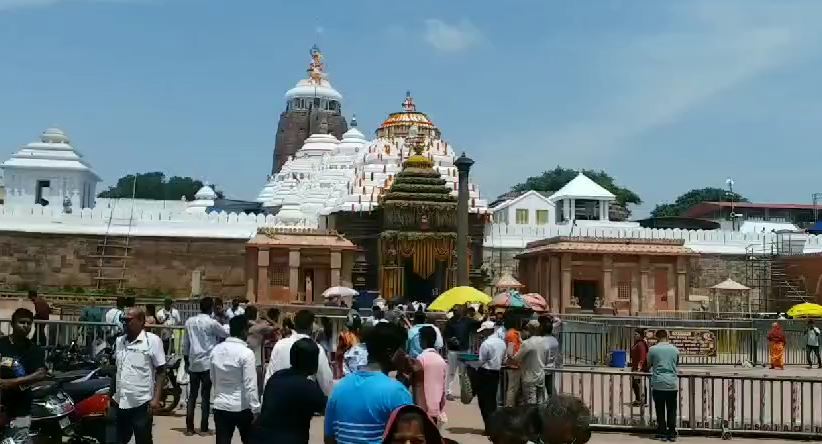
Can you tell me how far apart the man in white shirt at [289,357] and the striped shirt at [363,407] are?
129 cm

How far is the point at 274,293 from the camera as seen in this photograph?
3366 cm

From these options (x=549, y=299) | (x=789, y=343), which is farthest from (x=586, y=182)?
(x=789, y=343)

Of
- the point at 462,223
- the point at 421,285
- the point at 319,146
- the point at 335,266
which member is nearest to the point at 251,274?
the point at 335,266

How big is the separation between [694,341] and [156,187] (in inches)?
3520

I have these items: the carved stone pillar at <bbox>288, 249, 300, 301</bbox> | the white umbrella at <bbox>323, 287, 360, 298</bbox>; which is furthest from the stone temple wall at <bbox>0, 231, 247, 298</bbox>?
Answer: the white umbrella at <bbox>323, 287, 360, 298</bbox>

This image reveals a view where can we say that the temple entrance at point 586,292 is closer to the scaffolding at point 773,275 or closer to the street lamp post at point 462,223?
the street lamp post at point 462,223

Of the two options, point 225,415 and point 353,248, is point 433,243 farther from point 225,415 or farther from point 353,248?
point 225,415

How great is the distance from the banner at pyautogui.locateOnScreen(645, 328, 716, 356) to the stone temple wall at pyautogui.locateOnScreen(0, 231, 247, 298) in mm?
18157

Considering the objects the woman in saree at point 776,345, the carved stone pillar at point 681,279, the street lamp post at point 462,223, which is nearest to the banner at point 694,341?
Answer: the woman in saree at point 776,345

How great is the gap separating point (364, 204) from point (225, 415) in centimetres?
2902

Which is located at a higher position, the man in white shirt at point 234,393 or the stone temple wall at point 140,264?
the stone temple wall at point 140,264

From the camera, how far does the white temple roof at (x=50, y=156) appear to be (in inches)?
1772

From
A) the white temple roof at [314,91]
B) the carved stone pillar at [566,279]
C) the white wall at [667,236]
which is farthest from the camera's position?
the white temple roof at [314,91]

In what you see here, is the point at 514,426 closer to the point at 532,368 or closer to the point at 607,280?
the point at 532,368
